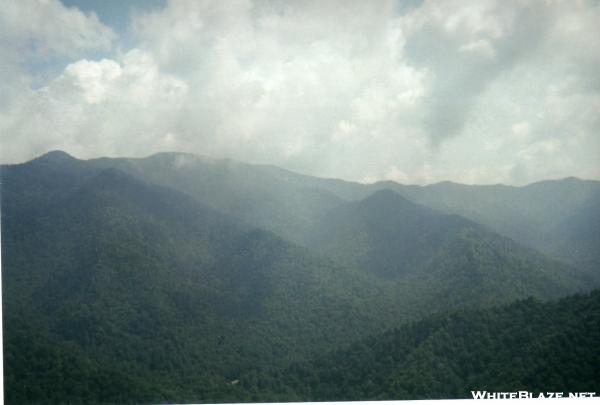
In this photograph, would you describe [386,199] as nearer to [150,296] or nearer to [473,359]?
[150,296]

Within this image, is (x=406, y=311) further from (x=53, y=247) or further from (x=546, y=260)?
(x=53, y=247)

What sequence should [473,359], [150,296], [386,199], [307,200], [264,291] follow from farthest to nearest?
1. [386,199]
2. [307,200]
3. [264,291]
4. [150,296]
5. [473,359]

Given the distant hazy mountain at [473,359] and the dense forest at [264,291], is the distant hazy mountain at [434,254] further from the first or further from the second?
the distant hazy mountain at [473,359]

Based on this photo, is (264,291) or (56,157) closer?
(264,291)

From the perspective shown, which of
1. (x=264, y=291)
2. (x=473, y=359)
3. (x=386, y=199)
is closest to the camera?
(x=473, y=359)

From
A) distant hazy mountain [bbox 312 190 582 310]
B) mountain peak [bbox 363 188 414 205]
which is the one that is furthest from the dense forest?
mountain peak [bbox 363 188 414 205]

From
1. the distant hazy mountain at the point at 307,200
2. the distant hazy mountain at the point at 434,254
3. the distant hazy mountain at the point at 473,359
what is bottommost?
the distant hazy mountain at the point at 473,359

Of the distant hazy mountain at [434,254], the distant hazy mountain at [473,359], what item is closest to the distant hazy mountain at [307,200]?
the distant hazy mountain at [434,254]

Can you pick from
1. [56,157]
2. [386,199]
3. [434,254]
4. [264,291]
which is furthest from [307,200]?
[56,157]

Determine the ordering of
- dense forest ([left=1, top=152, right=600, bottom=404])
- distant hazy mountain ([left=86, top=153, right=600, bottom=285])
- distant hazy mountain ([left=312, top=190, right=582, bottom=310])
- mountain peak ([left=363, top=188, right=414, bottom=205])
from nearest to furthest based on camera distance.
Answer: dense forest ([left=1, top=152, right=600, bottom=404]), distant hazy mountain ([left=312, top=190, right=582, bottom=310]), distant hazy mountain ([left=86, top=153, right=600, bottom=285]), mountain peak ([left=363, top=188, right=414, bottom=205])

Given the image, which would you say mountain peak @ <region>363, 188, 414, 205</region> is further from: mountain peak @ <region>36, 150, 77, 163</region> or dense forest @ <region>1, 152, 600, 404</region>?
mountain peak @ <region>36, 150, 77, 163</region>
